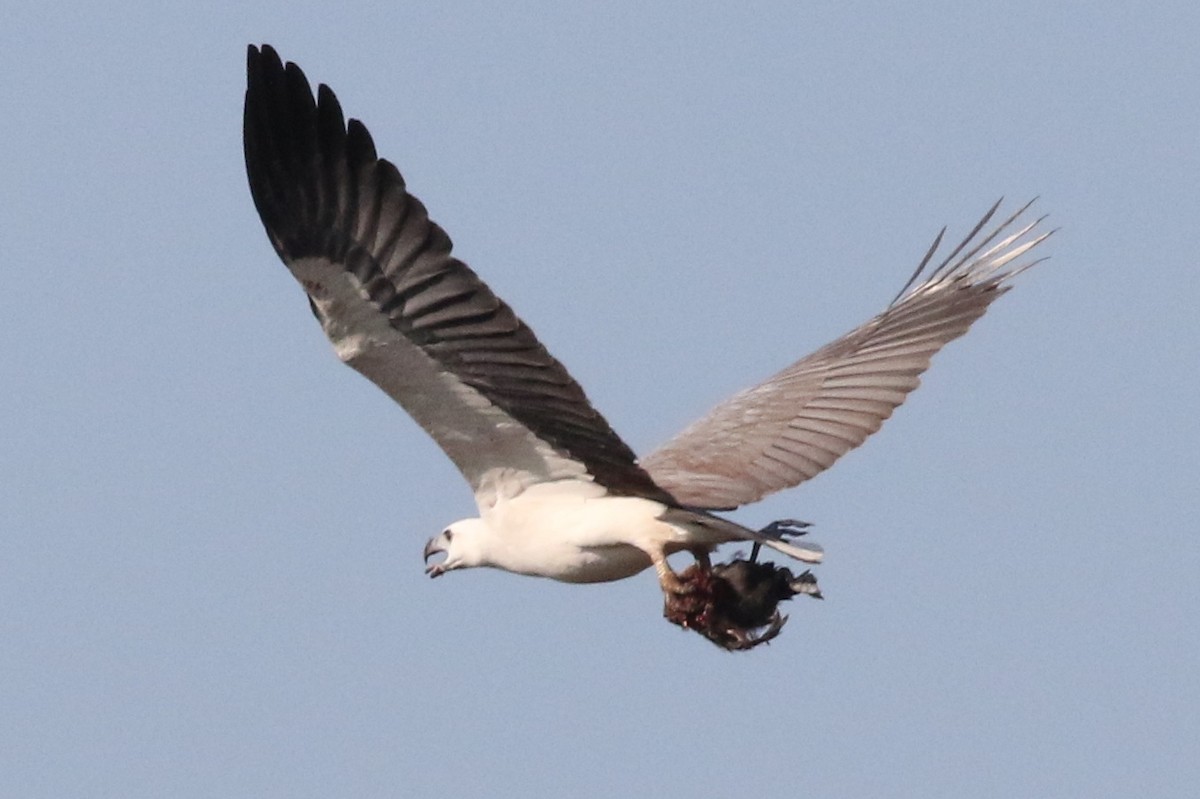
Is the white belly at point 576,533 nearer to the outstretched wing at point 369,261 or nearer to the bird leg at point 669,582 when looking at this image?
the bird leg at point 669,582

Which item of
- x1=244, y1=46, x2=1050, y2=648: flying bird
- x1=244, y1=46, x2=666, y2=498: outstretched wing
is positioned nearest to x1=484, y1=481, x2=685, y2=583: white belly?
x1=244, y1=46, x2=1050, y2=648: flying bird

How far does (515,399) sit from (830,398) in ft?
7.45

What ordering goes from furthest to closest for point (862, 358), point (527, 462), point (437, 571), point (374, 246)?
point (862, 358), point (437, 571), point (527, 462), point (374, 246)

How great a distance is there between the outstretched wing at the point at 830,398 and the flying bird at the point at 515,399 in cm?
1

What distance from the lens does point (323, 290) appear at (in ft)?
23.8

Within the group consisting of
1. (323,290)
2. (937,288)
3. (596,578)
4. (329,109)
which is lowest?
(596,578)

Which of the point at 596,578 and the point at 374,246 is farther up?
the point at 374,246

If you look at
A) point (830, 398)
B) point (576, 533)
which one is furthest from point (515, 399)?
point (830, 398)

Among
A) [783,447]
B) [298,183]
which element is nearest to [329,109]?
[298,183]

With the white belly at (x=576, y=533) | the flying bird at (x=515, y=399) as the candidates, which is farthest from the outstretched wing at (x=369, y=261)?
the white belly at (x=576, y=533)

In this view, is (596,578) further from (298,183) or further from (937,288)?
(937,288)

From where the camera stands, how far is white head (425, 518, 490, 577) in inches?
336

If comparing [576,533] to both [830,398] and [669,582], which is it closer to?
[669,582]

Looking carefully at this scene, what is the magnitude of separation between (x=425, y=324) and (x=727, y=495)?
172cm
